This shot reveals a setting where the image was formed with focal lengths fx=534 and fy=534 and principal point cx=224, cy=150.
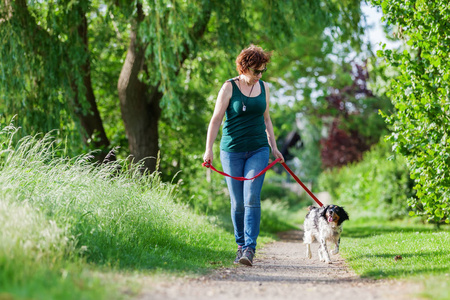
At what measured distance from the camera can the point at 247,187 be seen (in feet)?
19.1

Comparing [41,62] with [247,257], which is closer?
[247,257]

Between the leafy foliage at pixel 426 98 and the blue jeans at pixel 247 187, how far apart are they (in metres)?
1.98

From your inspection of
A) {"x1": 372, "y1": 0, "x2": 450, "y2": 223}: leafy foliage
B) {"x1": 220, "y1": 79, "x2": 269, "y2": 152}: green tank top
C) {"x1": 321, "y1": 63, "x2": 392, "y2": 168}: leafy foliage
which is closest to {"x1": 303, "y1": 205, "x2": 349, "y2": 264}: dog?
{"x1": 372, "y1": 0, "x2": 450, "y2": 223}: leafy foliage

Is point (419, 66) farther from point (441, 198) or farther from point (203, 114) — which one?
point (203, 114)

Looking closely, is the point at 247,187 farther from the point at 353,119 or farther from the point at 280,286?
the point at 353,119

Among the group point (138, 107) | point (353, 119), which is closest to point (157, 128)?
point (138, 107)

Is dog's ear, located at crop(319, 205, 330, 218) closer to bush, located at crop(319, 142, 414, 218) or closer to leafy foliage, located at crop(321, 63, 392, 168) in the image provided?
bush, located at crop(319, 142, 414, 218)

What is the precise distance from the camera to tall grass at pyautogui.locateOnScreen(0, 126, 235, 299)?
11.9 ft

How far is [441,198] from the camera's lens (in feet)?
22.7

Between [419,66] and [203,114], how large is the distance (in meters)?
8.43

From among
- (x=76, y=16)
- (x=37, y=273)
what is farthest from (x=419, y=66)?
(x=76, y=16)

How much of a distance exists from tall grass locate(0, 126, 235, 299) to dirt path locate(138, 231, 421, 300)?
42 centimetres

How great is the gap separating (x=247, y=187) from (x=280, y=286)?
150cm

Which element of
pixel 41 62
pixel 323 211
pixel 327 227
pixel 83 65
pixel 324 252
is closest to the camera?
pixel 324 252
